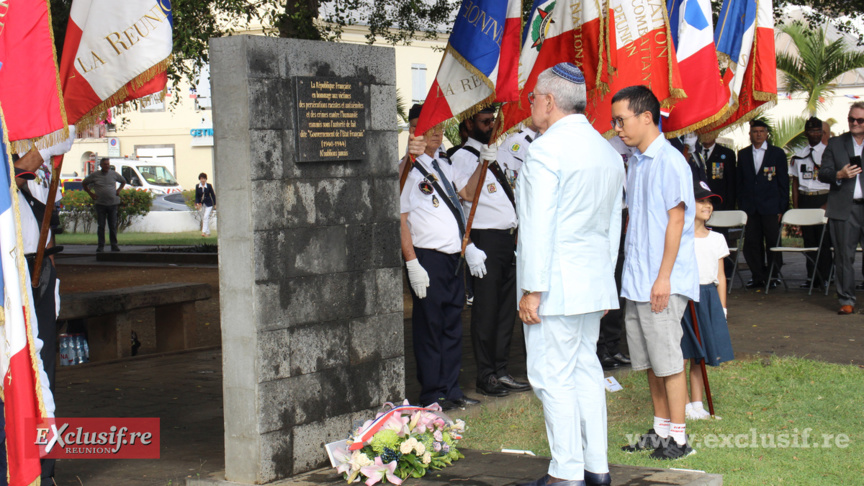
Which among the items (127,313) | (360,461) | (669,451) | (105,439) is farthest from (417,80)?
(360,461)

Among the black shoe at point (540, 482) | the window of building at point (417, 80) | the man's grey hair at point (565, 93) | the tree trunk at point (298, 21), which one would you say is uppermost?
the window of building at point (417, 80)

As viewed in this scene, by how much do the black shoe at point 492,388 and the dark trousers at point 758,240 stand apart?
7.40 m

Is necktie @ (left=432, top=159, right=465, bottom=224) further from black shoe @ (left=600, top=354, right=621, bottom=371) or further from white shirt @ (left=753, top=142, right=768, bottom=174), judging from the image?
white shirt @ (left=753, top=142, right=768, bottom=174)

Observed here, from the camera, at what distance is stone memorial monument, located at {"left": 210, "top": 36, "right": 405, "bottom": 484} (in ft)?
16.3

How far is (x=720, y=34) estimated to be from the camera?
898cm

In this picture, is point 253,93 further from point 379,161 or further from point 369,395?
point 369,395

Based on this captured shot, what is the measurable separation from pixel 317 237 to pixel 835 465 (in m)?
3.14

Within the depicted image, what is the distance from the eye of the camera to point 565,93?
15.2ft

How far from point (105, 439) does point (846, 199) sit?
8.31 metres

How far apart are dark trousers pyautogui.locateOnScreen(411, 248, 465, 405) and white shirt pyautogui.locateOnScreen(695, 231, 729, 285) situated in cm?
165

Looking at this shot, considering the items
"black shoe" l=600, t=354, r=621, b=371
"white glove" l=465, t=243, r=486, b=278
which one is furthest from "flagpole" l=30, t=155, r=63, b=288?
"black shoe" l=600, t=354, r=621, b=371

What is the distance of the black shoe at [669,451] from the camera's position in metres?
5.52

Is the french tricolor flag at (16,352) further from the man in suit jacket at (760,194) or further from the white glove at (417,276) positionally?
the man in suit jacket at (760,194)

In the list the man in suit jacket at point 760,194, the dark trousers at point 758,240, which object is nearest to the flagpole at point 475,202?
the man in suit jacket at point 760,194
